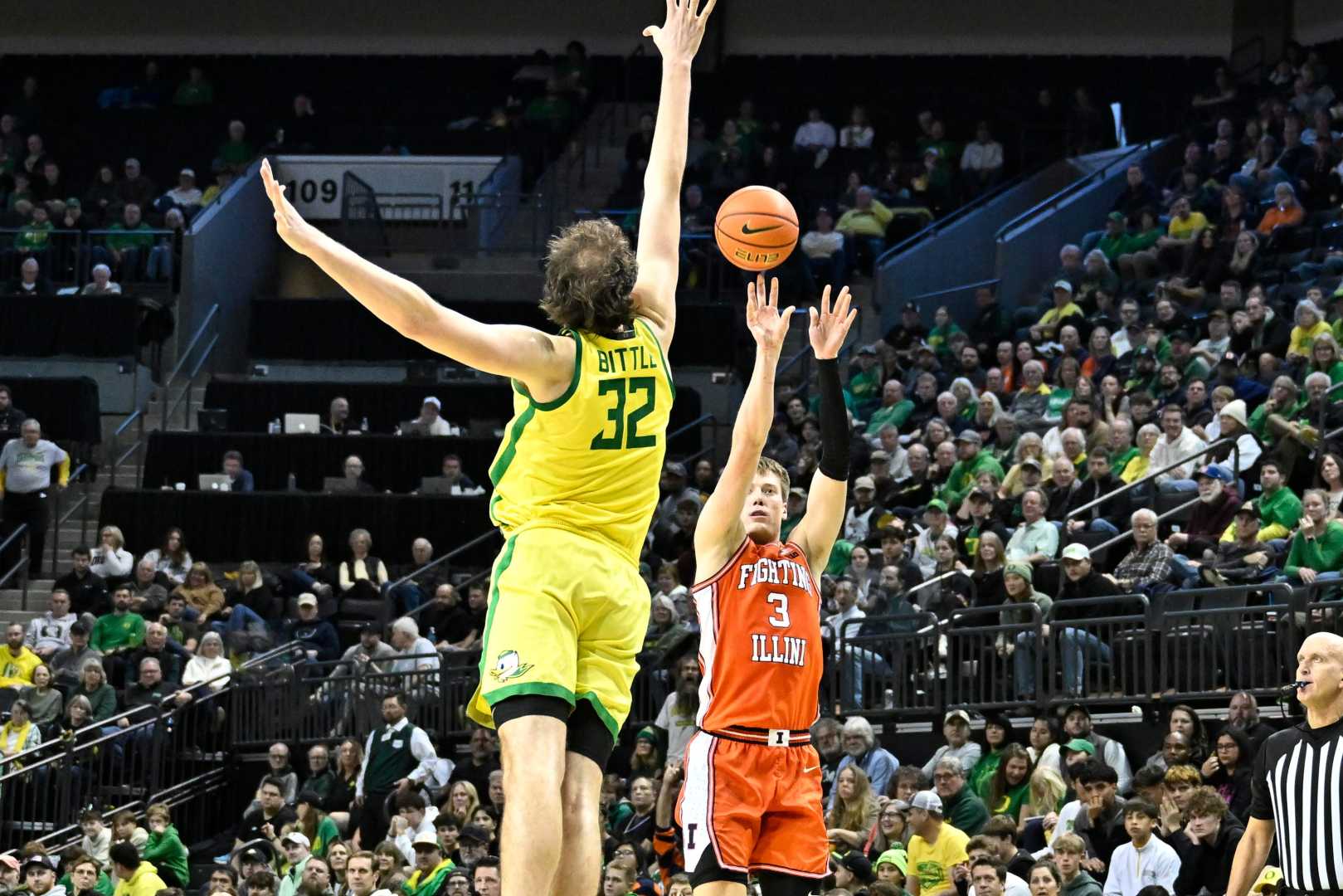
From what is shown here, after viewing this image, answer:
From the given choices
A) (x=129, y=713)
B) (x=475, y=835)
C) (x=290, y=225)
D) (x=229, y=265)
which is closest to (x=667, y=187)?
(x=290, y=225)

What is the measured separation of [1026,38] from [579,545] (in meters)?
26.0

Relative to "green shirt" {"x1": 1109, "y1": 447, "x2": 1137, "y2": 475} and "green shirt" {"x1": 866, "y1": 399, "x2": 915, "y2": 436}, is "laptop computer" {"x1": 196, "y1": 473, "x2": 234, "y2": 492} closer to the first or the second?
"green shirt" {"x1": 866, "y1": 399, "x2": 915, "y2": 436}

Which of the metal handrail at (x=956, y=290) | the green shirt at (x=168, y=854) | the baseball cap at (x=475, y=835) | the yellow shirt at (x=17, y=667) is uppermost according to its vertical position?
the metal handrail at (x=956, y=290)

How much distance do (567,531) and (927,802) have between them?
Result: 748 centimetres

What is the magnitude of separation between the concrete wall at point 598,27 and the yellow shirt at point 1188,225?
767 cm

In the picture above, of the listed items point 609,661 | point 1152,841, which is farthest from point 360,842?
point 609,661

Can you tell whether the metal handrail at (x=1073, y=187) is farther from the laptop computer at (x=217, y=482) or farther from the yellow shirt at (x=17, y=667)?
the yellow shirt at (x=17, y=667)

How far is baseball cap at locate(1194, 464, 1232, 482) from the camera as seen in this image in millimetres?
16188

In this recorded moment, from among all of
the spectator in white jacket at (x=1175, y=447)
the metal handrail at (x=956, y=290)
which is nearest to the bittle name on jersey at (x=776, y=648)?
the spectator in white jacket at (x=1175, y=447)

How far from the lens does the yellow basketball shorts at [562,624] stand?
5.61 meters

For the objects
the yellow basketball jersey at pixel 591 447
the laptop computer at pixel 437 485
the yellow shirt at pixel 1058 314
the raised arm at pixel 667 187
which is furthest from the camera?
the laptop computer at pixel 437 485

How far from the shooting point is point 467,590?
20781 mm

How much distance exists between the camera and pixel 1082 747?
13828 millimetres

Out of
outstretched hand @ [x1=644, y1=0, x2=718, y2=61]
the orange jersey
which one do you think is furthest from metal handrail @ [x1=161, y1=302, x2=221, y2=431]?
outstretched hand @ [x1=644, y1=0, x2=718, y2=61]
